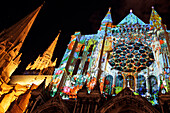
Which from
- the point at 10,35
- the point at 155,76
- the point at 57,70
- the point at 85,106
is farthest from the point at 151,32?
the point at 10,35

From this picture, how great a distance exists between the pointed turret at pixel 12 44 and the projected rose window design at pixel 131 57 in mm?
8062

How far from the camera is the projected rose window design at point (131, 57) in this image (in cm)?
1673

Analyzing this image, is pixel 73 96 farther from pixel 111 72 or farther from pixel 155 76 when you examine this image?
pixel 155 76

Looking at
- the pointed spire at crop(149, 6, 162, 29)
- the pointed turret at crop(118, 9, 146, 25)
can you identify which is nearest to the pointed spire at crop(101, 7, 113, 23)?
the pointed turret at crop(118, 9, 146, 25)

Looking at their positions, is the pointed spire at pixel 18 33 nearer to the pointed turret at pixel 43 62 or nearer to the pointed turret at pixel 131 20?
the pointed turret at pixel 43 62

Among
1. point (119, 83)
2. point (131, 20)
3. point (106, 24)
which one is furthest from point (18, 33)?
point (131, 20)

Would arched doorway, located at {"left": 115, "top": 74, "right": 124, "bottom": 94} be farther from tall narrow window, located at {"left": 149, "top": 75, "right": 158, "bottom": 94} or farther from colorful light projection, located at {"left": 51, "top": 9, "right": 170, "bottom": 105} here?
tall narrow window, located at {"left": 149, "top": 75, "right": 158, "bottom": 94}

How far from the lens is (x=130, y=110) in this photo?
1209 centimetres

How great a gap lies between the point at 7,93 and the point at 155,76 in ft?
34.6

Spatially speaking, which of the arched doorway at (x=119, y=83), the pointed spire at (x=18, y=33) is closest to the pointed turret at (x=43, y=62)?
the pointed spire at (x=18, y=33)

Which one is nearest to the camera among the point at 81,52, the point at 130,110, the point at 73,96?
the point at 130,110

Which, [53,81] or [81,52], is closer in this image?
[53,81]

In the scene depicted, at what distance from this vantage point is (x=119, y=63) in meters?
17.3

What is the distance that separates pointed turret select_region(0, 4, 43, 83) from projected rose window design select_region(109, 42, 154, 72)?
317 inches
